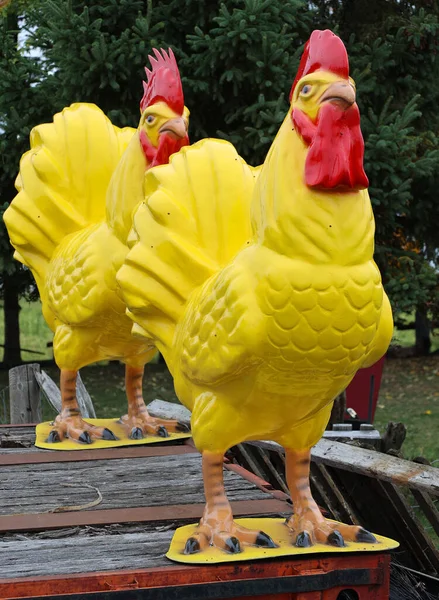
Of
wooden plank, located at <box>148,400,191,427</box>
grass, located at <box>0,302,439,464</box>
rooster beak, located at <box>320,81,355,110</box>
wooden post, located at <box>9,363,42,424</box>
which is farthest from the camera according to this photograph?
grass, located at <box>0,302,439,464</box>

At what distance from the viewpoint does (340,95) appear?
2494 mm

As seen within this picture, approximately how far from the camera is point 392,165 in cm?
646

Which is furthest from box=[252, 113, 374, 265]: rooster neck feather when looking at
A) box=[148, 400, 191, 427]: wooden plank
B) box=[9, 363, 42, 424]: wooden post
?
box=[9, 363, 42, 424]: wooden post

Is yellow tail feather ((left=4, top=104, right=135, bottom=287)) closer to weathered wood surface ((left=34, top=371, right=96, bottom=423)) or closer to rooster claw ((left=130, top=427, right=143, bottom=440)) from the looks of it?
rooster claw ((left=130, top=427, right=143, bottom=440))

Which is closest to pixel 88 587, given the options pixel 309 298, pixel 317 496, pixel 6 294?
pixel 309 298

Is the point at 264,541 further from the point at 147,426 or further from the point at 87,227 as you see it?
the point at 87,227

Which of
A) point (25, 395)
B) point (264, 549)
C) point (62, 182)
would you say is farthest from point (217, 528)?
point (25, 395)

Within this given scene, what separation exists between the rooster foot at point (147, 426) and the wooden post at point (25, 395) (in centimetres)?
137

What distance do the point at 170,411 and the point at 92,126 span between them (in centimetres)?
187

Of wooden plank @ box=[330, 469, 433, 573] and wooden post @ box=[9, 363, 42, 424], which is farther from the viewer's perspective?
wooden post @ box=[9, 363, 42, 424]

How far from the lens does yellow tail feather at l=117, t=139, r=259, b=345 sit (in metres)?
3.14

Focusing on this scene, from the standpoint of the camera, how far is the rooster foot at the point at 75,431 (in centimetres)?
442

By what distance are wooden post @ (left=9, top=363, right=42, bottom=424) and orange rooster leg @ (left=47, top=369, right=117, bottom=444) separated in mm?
1372

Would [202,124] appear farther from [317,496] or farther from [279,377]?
[279,377]
